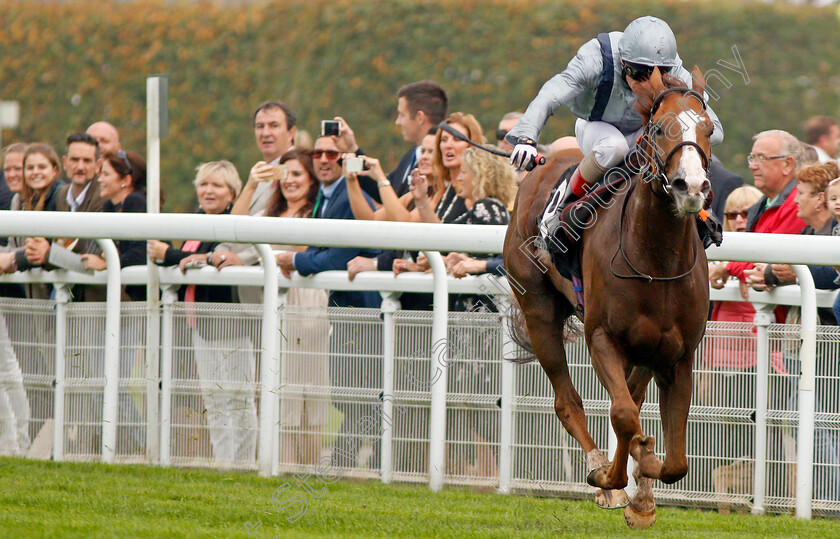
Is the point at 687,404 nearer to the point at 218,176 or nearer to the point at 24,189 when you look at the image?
the point at 218,176

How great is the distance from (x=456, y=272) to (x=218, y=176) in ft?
6.35

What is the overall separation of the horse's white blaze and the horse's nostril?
38 millimetres

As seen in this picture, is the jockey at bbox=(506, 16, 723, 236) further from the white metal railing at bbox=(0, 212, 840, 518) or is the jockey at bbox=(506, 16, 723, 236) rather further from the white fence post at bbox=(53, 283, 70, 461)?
the white fence post at bbox=(53, 283, 70, 461)

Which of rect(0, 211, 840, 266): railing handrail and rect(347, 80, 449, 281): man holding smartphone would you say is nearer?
rect(0, 211, 840, 266): railing handrail

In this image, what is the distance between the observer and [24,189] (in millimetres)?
7887

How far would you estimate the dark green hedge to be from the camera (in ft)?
47.3

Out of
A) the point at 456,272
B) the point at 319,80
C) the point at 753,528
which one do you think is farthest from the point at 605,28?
the point at 753,528

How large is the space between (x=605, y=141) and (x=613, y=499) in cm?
141

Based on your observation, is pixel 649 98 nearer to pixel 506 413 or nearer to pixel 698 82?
pixel 698 82

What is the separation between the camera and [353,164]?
6.39m

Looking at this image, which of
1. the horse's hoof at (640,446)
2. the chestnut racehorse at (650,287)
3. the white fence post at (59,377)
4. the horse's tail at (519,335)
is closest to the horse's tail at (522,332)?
the horse's tail at (519,335)

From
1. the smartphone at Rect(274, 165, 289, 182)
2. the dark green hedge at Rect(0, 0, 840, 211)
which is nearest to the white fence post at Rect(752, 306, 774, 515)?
the smartphone at Rect(274, 165, 289, 182)

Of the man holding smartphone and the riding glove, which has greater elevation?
the man holding smartphone

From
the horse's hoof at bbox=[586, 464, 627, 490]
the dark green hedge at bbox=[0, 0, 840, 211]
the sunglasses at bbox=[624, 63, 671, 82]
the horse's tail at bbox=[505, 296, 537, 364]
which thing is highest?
the dark green hedge at bbox=[0, 0, 840, 211]
